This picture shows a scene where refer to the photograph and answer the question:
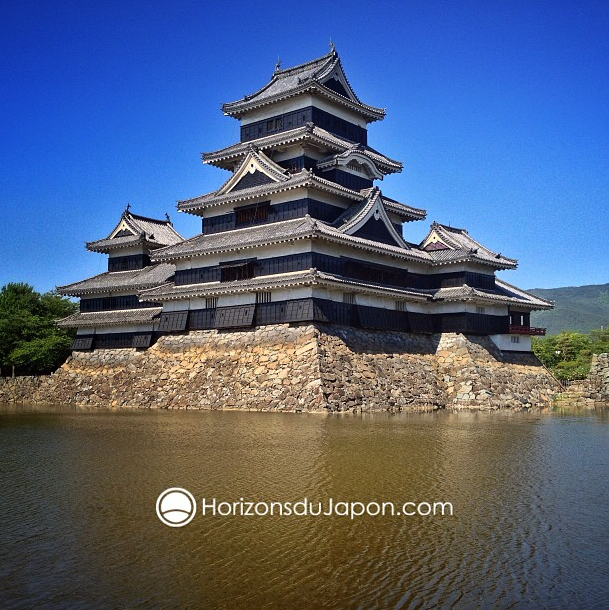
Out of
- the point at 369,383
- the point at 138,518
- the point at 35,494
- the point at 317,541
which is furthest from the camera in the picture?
the point at 369,383

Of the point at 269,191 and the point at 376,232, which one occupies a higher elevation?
the point at 269,191

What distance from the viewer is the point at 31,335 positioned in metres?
50.9

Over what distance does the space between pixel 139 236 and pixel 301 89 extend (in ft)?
52.7

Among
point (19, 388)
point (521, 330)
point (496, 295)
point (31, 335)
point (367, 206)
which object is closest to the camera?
point (367, 206)

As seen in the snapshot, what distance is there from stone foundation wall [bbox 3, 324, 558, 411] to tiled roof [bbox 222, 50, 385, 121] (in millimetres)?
15849

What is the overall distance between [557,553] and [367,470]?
6.16m

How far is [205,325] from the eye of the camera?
38906 mm

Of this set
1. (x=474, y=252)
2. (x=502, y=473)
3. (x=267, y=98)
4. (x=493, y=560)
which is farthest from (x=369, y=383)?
(x=493, y=560)

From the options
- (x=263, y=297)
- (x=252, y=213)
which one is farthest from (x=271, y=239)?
(x=252, y=213)

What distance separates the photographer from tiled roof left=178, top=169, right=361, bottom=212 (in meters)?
36.9

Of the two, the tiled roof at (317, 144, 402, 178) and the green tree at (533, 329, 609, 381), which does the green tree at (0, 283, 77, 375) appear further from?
the green tree at (533, 329, 609, 381)

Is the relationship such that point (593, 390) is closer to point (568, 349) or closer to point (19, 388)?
point (568, 349)

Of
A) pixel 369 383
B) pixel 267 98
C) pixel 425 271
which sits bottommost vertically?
pixel 369 383

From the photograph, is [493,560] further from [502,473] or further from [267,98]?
[267,98]
